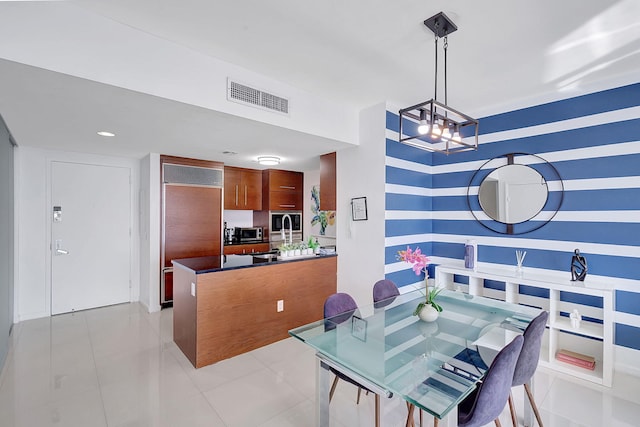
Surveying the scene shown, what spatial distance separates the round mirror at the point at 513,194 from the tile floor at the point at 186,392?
1.59 metres

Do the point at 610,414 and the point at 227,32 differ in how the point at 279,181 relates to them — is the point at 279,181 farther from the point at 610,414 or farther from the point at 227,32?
the point at 610,414

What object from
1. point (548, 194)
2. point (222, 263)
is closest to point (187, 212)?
point (222, 263)

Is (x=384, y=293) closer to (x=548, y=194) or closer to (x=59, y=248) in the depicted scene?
(x=548, y=194)

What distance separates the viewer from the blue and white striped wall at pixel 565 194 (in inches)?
102

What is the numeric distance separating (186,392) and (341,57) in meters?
3.02

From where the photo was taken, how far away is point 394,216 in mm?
3420

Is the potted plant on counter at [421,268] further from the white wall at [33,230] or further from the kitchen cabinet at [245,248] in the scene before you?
the white wall at [33,230]

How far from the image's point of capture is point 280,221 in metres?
5.90

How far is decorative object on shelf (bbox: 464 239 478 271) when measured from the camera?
3.35 metres

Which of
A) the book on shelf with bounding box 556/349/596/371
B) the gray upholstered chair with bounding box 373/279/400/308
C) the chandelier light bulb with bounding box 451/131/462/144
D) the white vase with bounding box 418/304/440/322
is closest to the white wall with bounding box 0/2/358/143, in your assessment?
the chandelier light bulb with bounding box 451/131/462/144

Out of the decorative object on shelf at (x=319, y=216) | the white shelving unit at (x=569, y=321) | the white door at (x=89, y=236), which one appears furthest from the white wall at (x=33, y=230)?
the white shelving unit at (x=569, y=321)

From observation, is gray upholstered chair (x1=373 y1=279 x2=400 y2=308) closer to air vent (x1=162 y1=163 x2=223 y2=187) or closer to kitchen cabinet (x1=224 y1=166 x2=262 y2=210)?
air vent (x1=162 y1=163 x2=223 y2=187)

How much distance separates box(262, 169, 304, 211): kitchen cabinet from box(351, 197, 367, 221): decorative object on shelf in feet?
8.15

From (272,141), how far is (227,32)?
151cm
